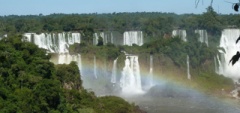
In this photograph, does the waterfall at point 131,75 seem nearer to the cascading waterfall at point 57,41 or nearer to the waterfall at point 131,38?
the cascading waterfall at point 57,41

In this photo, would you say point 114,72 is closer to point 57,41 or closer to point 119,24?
point 57,41

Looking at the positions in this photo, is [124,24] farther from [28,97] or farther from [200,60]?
[28,97]

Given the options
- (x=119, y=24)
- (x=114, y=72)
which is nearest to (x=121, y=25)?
(x=119, y=24)

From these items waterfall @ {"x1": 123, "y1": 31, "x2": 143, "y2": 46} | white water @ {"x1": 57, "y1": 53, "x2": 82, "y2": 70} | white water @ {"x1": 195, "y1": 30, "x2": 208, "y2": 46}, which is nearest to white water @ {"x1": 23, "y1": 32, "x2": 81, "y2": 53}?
white water @ {"x1": 57, "y1": 53, "x2": 82, "y2": 70}

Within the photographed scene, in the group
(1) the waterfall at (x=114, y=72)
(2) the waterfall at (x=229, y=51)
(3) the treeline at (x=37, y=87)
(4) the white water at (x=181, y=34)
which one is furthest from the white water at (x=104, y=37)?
(3) the treeline at (x=37, y=87)

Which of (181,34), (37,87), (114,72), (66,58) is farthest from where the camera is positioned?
(181,34)
